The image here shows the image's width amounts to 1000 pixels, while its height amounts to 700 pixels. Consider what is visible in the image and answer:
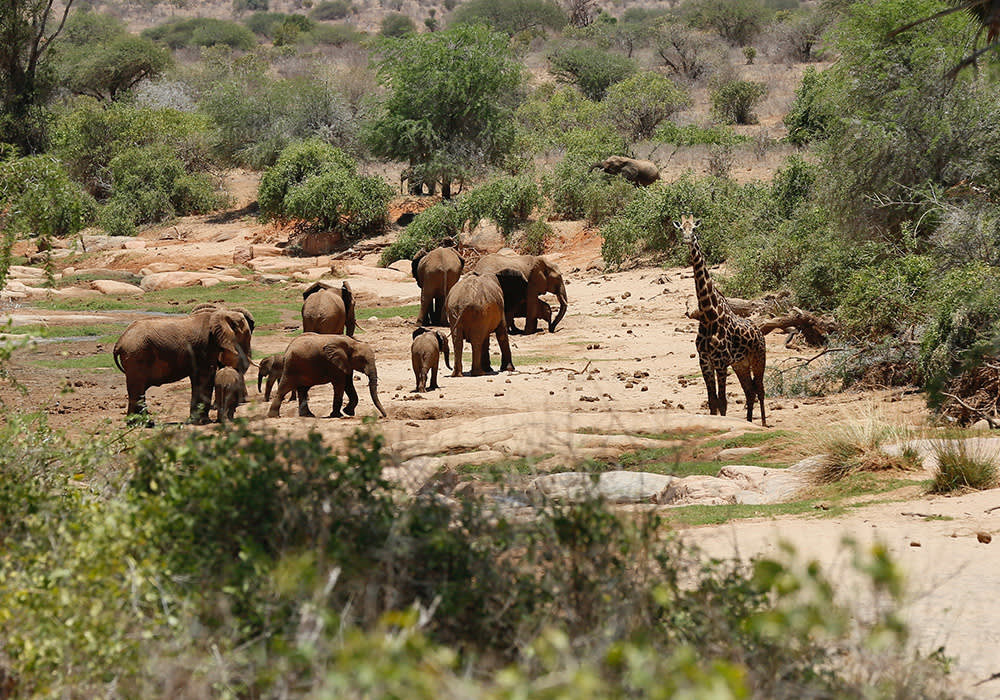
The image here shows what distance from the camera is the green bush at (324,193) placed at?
33.2 metres

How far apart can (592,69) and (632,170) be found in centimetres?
2141

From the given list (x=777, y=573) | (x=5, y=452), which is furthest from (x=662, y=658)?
(x=5, y=452)

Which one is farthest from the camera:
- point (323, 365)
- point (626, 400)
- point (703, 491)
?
point (626, 400)

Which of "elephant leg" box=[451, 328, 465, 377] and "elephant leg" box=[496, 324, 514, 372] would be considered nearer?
"elephant leg" box=[451, 328, 465, 377]

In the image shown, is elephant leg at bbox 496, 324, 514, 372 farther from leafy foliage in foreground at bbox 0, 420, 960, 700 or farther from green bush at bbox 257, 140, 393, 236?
green bush at bbox 257, 140, 393, 236

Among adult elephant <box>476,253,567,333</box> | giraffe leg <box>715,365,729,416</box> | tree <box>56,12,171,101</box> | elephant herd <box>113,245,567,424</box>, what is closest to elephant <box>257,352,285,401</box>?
elephant herd <box>113,245,567,424</box>

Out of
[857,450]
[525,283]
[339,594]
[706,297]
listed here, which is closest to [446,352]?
[525,283]

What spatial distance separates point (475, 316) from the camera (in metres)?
15.3

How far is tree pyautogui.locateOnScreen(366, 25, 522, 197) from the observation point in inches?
1427

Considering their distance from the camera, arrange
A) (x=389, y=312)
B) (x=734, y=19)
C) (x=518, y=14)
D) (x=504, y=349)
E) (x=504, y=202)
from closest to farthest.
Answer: (x=504, y=349) → (x=389, y=312) → (x=504, y=202) → (x=734, y=19) → (x=518, y=14)

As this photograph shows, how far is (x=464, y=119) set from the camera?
122 ft

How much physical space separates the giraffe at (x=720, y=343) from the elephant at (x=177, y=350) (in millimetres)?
5115

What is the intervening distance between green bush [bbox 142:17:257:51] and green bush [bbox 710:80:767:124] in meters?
39.0

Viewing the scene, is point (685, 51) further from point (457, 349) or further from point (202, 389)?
point (202, 389)
